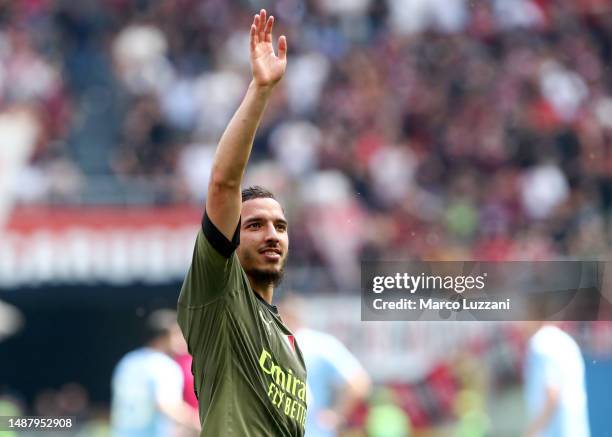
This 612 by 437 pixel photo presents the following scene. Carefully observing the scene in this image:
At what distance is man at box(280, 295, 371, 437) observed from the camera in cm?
633

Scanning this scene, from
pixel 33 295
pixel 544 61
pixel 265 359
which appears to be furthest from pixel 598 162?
pixel 265 359

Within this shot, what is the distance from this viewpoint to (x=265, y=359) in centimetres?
275

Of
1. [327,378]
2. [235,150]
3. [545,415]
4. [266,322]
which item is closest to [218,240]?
[235,150]

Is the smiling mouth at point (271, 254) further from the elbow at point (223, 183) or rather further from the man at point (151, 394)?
the man at point (151, 394)

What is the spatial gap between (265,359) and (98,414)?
4.07 m

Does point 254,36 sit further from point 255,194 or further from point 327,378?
point 327,378

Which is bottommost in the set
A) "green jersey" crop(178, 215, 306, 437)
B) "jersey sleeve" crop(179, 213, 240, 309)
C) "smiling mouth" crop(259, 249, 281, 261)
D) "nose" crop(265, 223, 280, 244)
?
"green jersey" crop(178, 215, 306, 437)

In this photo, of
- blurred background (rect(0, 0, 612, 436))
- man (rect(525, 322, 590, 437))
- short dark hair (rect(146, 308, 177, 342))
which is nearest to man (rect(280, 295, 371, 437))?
blurred background (rect(0, 0, 612, 436))

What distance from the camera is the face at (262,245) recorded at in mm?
2896

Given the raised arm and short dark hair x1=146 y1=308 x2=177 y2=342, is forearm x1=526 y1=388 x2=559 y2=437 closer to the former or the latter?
short dark hair x1=146 y1=308 x2=177 y2=342

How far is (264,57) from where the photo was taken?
2.77 m

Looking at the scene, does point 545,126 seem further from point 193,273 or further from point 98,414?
point 193,273

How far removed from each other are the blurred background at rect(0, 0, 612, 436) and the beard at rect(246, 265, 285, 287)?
10.1 feet

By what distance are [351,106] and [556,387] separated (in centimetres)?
562
